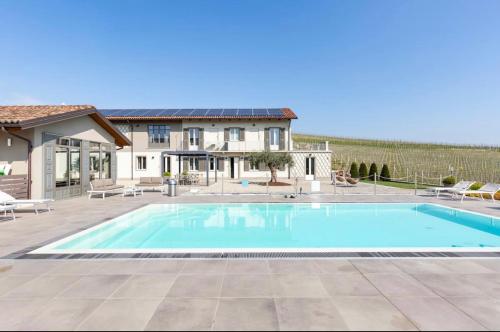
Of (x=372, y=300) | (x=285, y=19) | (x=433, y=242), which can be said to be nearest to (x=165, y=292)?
(x=372, y=300)

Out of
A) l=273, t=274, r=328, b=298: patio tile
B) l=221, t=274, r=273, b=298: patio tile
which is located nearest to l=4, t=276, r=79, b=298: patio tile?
l=221, t=274, r=273, b=298: patio tile

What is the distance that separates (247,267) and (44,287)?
2.60 meters

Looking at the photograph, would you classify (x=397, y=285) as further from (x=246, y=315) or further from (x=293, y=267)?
(x=246, y=315)

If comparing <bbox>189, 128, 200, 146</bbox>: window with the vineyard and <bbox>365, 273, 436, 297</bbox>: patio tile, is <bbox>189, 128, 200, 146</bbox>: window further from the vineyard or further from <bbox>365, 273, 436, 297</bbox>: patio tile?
<bbox>365, 273, 436, 297</bbox>: patio tile

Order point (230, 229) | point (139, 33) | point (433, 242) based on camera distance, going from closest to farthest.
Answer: point (433, 242), point (230, 229), point (139, 33)

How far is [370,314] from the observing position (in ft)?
9.15

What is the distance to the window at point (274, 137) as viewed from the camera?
2630cm

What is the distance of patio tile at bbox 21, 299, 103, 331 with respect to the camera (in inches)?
102

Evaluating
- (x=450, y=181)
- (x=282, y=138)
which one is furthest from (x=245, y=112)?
(x=450, y=181)

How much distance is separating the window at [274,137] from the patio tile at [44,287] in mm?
23335

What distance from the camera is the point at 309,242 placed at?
6590 millimetres

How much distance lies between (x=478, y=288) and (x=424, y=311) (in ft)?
3.71

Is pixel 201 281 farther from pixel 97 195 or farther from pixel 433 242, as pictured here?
pixel 97 195

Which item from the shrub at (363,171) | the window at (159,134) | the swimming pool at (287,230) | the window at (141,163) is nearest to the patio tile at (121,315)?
the swimming pool at (287,230)
